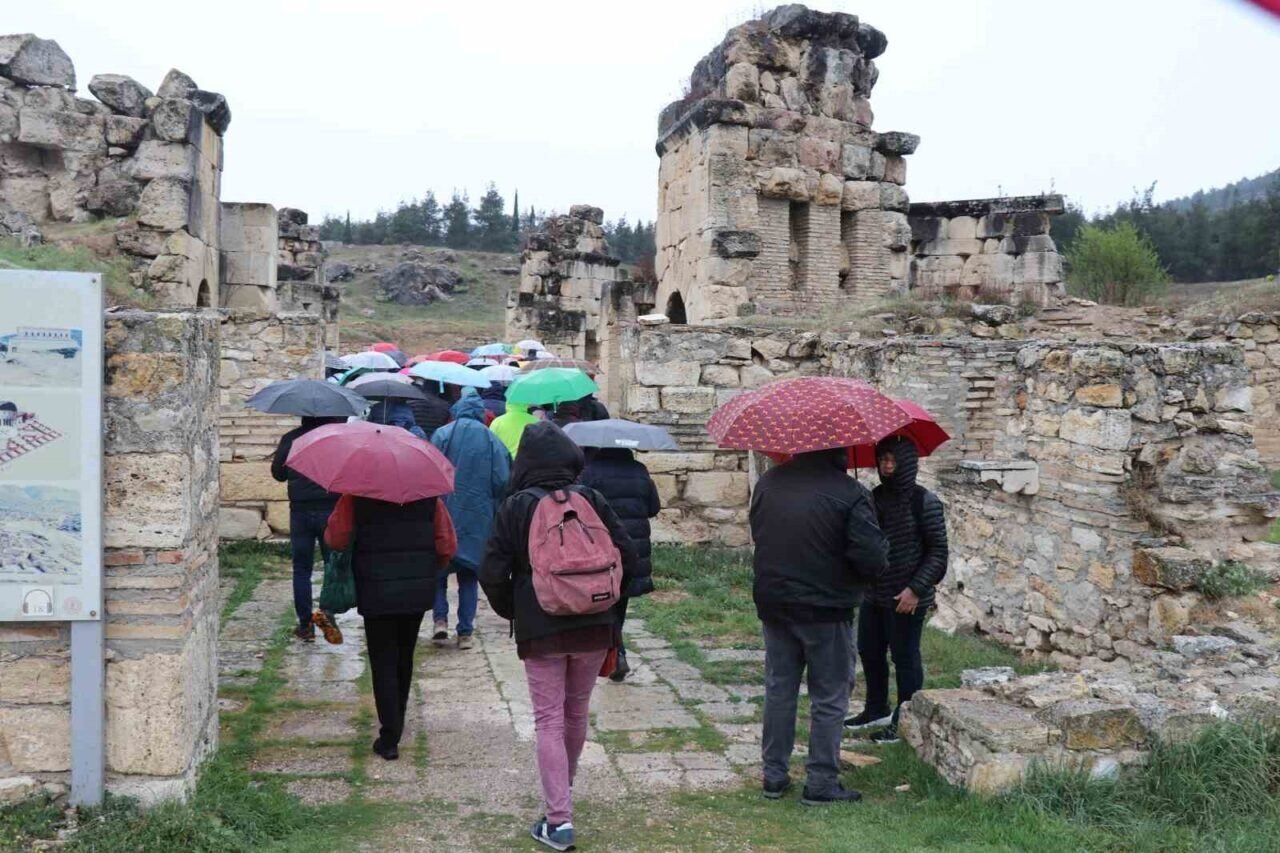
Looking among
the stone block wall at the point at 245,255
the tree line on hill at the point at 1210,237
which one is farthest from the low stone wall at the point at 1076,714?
the tree line on hill at the point at 1210,237

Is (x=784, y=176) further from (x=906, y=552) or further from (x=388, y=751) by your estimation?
(x=388, y=751)

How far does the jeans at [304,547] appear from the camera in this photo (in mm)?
7504

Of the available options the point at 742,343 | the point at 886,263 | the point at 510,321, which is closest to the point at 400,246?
the point at 510,321

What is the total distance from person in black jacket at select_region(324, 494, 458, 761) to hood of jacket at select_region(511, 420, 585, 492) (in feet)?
3.19

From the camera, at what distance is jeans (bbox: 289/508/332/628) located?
7504mm

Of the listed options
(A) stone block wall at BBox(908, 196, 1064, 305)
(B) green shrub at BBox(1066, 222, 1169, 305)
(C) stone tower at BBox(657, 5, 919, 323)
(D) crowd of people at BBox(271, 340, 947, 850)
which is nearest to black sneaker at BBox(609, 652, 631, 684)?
(D) crowd of people at BBox(271, 340, 947, 850)

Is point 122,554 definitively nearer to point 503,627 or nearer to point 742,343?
point 503,627

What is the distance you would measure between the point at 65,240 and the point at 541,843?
9887mm

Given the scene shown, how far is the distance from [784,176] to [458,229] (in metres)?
49.6

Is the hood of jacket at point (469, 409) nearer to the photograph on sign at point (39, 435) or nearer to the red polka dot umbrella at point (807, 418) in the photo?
the red polka dot umbrella at point (807, 418)

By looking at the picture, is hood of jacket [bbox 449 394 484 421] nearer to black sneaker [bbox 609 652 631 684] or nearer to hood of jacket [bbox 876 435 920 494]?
black sneaker [bbox 609 652 631 684]

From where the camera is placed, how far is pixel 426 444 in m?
5.86

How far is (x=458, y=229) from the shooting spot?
209 feet

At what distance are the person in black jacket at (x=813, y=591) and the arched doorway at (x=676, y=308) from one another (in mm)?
12010
